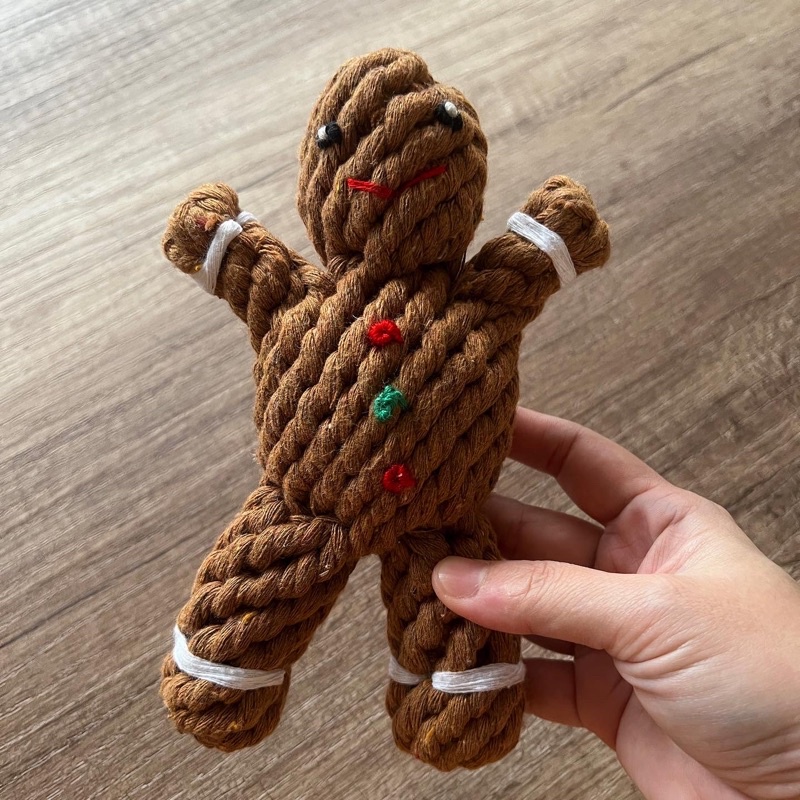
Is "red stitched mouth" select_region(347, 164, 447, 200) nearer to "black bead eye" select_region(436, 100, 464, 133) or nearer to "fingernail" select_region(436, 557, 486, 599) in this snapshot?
"black bead eye" select_region(436, 100, 464, 133)

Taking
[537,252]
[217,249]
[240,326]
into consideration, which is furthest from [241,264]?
[240,326]

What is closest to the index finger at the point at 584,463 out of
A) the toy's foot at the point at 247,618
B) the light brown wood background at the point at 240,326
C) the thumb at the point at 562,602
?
the light brown wood background at the point at 240,326

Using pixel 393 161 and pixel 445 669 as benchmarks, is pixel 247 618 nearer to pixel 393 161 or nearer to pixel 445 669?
pixel 445 669

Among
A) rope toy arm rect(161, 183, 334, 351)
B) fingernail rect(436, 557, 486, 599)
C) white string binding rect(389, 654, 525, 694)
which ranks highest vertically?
rope toy arm rect(161, 183, 334, 351)

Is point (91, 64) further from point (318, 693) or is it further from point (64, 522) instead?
point (318, 693)

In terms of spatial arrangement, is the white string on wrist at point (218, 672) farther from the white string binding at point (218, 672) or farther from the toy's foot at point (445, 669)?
the toy's foot at point (445, 669)

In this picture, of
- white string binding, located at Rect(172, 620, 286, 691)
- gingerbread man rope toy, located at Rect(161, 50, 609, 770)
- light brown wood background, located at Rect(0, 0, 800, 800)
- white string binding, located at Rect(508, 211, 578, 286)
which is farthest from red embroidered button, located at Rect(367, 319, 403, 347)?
light brown wood background, located at Rect(0, 0, 800, 800)

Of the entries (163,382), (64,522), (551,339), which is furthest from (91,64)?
(551,339)

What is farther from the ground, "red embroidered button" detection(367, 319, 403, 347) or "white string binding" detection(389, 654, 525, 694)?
"red embroidered button" detection(367, 319, 403, 347)
